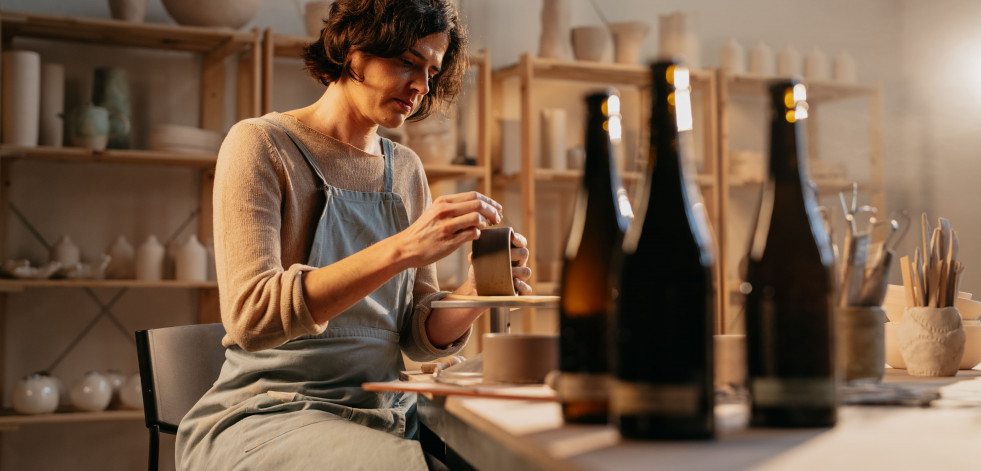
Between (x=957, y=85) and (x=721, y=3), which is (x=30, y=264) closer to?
(x=721, y=3)

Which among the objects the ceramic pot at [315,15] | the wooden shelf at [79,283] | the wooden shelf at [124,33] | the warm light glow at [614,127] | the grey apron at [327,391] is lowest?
the grey apron at [327,391]

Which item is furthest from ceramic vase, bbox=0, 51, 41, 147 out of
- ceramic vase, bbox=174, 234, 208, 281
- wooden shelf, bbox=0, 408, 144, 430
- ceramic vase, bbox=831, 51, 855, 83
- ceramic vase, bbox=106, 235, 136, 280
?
ceramic vase, bbox=831, 51, 855, 83

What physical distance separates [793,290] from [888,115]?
4.01 m

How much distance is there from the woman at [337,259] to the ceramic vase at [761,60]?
7.57 ft

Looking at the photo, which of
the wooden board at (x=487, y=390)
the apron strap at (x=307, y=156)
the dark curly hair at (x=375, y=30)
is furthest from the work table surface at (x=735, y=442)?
the dark curly hair at (x=375, y=30)

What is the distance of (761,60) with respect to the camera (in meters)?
3.76

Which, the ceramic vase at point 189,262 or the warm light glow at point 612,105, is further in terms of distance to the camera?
the ceramic vase at point 189,262

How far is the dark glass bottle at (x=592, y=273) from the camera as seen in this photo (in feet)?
2.22

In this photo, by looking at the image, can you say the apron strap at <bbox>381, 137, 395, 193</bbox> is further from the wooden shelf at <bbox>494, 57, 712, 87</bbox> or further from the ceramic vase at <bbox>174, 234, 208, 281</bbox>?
the wooden shelf at <bbox>494, 57, 712, 87</bbox>

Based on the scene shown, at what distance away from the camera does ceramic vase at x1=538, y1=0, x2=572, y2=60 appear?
3410mm

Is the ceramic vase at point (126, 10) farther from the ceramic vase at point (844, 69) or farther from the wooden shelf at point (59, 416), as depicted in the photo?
the ceramic vase at point (844, 69)

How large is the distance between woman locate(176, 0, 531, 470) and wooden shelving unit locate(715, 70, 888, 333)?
2058mm

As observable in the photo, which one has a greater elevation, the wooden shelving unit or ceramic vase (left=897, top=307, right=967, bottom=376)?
the wooden shelving unit

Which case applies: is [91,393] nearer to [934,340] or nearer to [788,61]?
[934,340]
